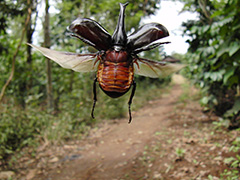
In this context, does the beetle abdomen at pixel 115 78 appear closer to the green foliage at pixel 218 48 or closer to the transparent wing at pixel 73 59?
the transparent wing at pixel 73 59

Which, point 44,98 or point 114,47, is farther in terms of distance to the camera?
point 44,98

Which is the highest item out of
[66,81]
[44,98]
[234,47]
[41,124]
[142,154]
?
[234,47]

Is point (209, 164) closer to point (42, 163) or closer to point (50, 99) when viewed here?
point (42, 163)

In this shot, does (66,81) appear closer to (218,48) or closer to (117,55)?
(218,48)

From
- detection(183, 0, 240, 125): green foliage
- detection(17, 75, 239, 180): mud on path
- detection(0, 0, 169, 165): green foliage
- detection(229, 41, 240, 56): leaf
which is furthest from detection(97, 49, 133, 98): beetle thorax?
detection(17, 75, 239, 180): mud on path

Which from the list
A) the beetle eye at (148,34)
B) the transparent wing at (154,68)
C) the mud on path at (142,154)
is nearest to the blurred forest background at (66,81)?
the mud on path at (142,154)

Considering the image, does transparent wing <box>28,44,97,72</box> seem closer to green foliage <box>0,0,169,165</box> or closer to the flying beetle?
the flying beetle

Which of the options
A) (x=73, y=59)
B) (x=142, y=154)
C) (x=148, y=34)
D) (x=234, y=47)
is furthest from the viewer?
(x=142, y=154)

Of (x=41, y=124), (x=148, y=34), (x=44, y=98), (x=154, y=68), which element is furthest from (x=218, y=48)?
(x=44, y=98)
